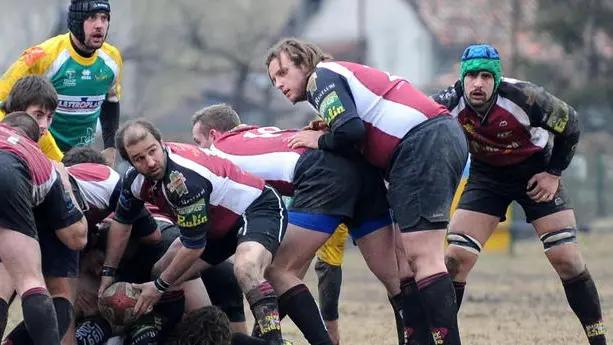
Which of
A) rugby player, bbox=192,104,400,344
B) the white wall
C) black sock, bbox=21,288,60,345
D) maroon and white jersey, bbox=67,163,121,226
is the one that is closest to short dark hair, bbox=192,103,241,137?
rugby player, bbox=192,104,400,344

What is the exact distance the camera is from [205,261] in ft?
26.2

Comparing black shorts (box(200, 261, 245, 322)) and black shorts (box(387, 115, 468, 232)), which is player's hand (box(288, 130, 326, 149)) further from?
black shorts (box(200, 261, 245, 322))

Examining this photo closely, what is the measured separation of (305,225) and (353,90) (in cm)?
85

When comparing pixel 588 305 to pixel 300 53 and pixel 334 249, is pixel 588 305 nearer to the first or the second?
pixel 334 249

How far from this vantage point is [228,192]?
301 inches

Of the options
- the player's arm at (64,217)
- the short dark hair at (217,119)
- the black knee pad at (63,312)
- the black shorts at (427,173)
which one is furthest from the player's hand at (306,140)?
the black knee pad at (63,312)

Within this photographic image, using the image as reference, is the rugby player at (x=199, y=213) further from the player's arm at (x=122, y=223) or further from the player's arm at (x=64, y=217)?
the player's arm at (x=64, y=217)

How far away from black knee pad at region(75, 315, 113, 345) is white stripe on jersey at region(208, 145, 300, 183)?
126 centimetres

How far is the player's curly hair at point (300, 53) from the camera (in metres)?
7.77

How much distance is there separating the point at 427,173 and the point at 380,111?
476mm

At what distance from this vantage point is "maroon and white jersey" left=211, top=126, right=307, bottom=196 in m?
7.97

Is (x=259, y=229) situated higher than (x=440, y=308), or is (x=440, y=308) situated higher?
(x=259, y=229)

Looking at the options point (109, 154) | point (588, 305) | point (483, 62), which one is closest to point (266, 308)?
point (483, 62)

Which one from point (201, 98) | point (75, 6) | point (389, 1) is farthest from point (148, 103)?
point (75, 6)
